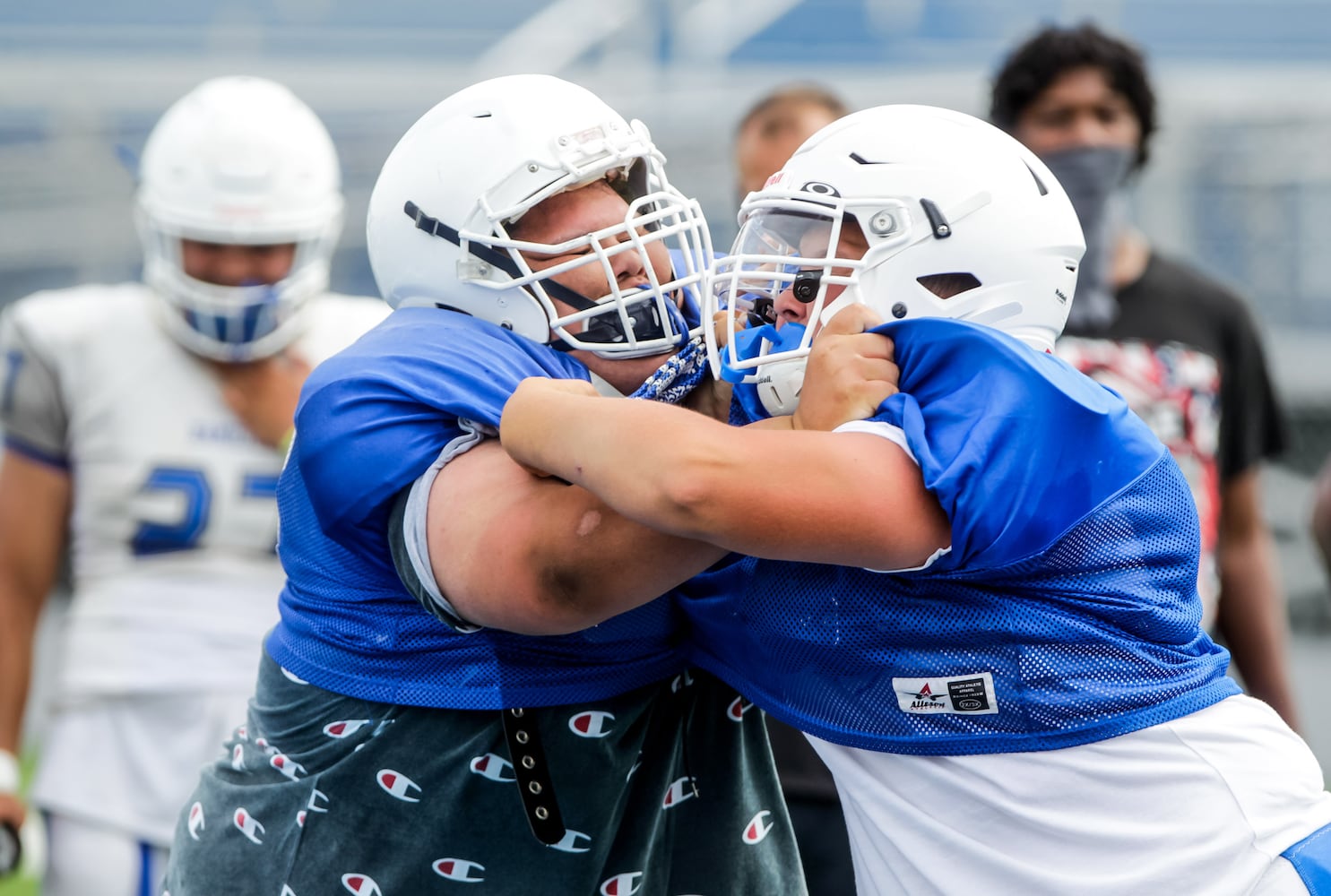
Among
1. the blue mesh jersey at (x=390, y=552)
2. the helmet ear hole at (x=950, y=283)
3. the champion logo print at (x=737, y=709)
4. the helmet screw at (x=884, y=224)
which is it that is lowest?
the champion logo print at (x=737, y=709)

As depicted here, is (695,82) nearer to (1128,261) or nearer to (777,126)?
(777,126)

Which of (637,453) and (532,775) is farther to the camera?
(532,775)

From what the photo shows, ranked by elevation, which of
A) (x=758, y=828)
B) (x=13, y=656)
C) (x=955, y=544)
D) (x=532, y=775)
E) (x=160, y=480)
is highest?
(x=955, y=544)

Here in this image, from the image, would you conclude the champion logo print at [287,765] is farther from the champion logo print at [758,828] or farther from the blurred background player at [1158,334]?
the blurred background player at [1158,334]

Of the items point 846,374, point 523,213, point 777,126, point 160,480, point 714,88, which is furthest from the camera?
point 714,88

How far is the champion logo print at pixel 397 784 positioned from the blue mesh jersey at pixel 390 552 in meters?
0.10

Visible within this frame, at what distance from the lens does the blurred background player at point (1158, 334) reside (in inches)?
149

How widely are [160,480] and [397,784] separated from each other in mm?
1880

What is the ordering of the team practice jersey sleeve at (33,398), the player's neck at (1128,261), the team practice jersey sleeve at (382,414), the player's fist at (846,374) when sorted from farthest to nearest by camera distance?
the player's neck at (1128,261), the team practice jersey sleeve at (33,398), the team practice jersey sleeve at (382,414), the player's fist at (846,374)

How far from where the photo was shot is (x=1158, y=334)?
390cm

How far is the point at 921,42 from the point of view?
1085 cm

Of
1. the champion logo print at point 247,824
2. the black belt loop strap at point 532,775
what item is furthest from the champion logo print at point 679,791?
the champion logo print at point 247,824

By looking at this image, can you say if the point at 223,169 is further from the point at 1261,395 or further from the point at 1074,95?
the point at 1261,395

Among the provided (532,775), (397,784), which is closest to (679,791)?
(532,775)
